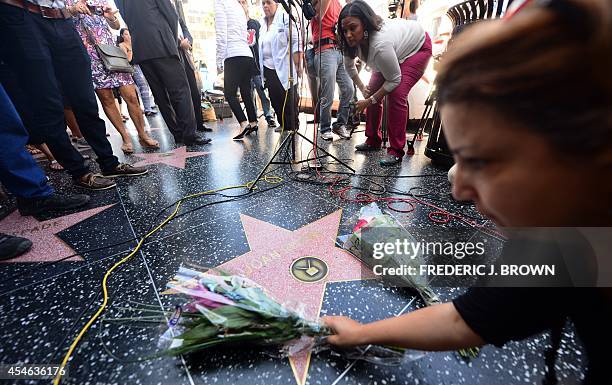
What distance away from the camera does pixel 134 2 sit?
2221mm

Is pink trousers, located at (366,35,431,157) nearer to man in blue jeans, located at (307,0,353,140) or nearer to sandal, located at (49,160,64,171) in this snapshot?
man in blue jeans, located at (307,0,353,140)

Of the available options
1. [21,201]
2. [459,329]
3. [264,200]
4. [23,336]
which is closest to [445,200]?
[264,200]

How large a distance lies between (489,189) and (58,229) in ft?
5.58

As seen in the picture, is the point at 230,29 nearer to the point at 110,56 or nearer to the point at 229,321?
the point at 110,56

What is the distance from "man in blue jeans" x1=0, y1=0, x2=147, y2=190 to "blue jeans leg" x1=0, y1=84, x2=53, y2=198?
260 mm

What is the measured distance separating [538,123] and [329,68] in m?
2.98

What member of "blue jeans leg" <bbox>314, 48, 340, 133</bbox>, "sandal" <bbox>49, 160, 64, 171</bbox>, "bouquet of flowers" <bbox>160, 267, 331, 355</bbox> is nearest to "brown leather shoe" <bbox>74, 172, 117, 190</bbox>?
"sandal" <bbox>49, 160, 64, 171</bbox>

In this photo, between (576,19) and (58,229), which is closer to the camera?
(576,19)

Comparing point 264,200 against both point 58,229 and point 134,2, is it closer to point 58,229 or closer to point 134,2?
point 58,229

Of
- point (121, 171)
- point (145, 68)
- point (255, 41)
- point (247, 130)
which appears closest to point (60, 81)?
point (121, 171)

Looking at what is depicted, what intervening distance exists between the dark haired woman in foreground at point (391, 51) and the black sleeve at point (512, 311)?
1.78m

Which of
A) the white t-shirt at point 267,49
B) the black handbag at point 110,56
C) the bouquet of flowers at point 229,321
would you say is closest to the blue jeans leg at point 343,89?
the white t-shirt at point 267,49

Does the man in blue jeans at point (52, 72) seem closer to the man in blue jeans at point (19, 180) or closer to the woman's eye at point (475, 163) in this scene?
the man in blue jeans at point (19, 180)

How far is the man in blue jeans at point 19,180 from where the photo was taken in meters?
1.05
